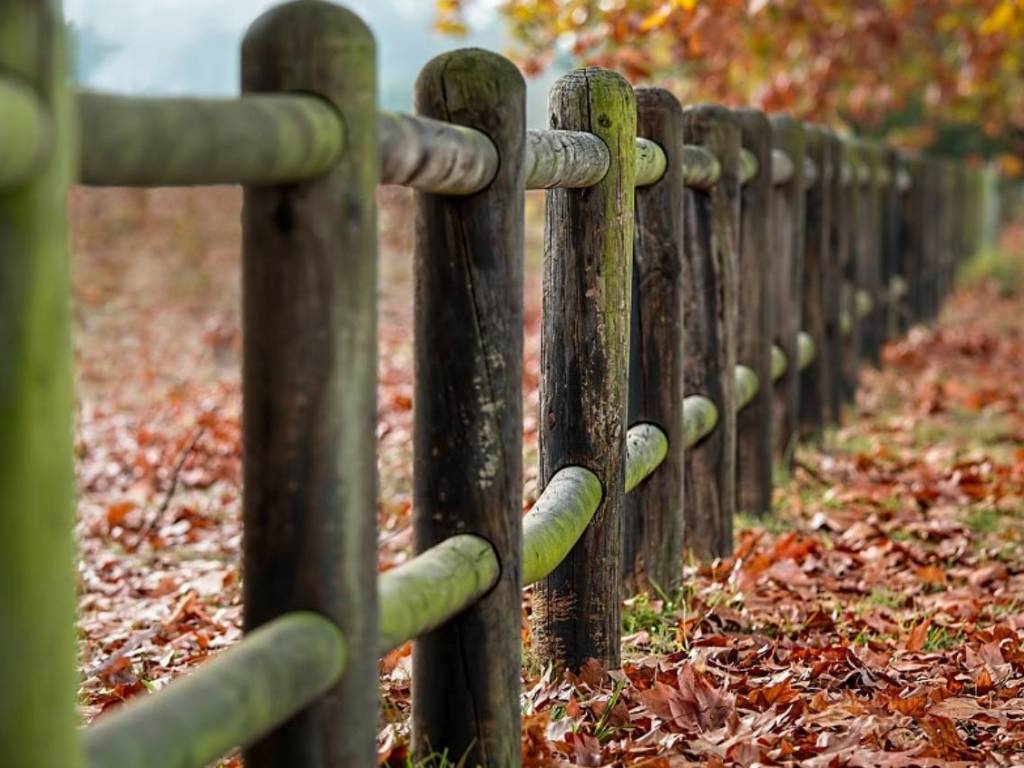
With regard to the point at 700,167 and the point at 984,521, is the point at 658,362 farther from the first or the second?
the point at 984,521

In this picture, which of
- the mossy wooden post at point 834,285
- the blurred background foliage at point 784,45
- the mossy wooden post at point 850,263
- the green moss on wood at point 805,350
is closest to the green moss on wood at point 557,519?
the green moss on wood at point 805,350

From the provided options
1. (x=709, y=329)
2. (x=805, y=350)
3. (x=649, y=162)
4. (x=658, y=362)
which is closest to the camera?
(x=649, y=162)

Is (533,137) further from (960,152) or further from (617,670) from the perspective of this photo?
(960,152)

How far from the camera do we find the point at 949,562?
15.5ft

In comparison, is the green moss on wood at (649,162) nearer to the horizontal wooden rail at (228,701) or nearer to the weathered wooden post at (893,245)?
the horizontal wooden rail at (228,701)

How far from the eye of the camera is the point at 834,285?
721cm

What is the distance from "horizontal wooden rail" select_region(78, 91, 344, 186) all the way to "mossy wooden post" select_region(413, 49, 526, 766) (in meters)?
0.55

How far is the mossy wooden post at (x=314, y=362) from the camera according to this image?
1.96 meters

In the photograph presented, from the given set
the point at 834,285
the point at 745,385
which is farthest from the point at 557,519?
the point at 834,285

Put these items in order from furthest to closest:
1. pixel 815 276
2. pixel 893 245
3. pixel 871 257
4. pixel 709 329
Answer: pixel 893 245
pixel 871 257
pixel 815 276
pixel 709 329

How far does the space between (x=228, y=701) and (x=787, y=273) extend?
442cm

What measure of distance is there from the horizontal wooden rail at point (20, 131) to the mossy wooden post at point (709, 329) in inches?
137

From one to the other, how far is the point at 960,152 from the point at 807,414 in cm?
2481

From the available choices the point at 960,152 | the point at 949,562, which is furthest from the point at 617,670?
the point at 960,152
